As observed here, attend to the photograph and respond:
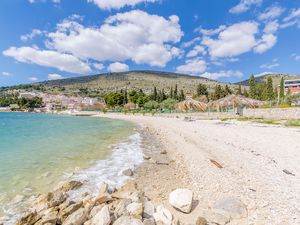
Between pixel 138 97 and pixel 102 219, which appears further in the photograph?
pixel 138 97

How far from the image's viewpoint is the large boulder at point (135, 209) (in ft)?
13.6

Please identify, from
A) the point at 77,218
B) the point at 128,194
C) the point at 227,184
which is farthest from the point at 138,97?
the point at 77,218

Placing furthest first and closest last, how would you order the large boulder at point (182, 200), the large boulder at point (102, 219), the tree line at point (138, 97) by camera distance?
1. the tree line at point (138, 97)
2. the large boulder at point (182, 200)
3. the large boulder at point (102, 219)

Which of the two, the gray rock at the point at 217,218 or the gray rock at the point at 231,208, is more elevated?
the gray rock at the point at 231,208

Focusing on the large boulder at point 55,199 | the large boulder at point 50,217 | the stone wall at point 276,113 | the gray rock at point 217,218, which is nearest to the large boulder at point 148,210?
the gray rock at point 217,218

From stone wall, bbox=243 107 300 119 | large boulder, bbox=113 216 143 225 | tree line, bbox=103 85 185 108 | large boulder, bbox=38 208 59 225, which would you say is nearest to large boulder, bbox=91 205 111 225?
large boulder, bbox=113 216 143 225

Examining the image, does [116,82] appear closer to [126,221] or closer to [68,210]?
[68,210]

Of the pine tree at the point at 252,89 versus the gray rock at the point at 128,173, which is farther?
the pine tree at the point at 252,89

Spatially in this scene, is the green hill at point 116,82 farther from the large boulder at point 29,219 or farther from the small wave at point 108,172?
the large boulder at point 29,219

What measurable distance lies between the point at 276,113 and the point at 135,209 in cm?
2631

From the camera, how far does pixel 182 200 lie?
4.48 meters

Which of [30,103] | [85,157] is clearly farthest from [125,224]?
[30,103]

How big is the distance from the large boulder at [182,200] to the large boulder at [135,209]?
740 millimetres

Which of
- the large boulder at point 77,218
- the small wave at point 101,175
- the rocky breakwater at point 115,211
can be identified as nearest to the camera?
the rocky breakwater at point 115,211
